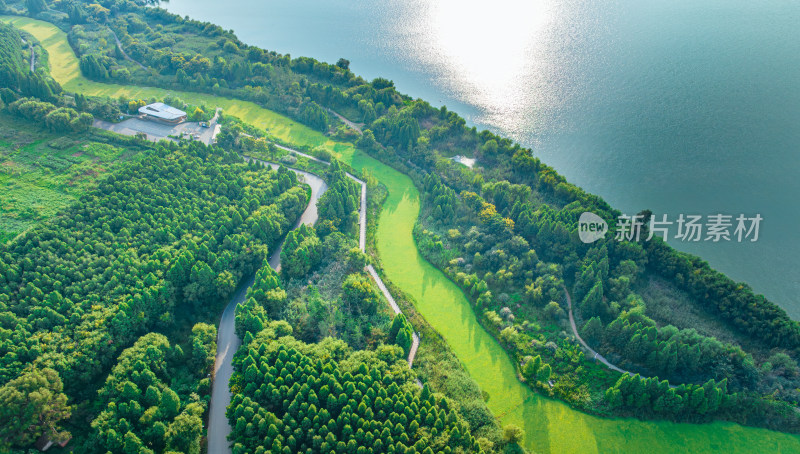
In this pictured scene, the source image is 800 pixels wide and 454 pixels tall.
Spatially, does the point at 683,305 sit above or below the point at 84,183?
above

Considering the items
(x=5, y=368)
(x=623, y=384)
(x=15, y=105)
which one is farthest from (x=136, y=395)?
(x=15, y=105)

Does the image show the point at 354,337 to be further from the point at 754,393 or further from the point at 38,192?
the point at 38,192

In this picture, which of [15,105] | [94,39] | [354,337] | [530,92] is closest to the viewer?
[354,337]

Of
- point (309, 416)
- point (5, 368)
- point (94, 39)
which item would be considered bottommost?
point (5, 368)

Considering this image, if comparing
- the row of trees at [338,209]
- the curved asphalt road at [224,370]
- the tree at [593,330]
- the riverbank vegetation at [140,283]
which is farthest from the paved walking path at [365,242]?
the tree at [593,330]

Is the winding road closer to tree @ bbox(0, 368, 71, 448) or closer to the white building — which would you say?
tree @ bbox(0, 368, 71, 448)

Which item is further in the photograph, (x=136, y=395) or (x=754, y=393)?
(x=754, y=393)

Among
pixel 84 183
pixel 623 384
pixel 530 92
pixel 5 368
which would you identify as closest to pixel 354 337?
pixel 623 384

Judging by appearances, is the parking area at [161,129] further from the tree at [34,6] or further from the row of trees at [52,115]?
the tree at [34,6]

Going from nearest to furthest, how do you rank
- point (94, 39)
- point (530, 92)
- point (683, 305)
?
point (683, 305) → point (530, 92) → point (94, 39)
